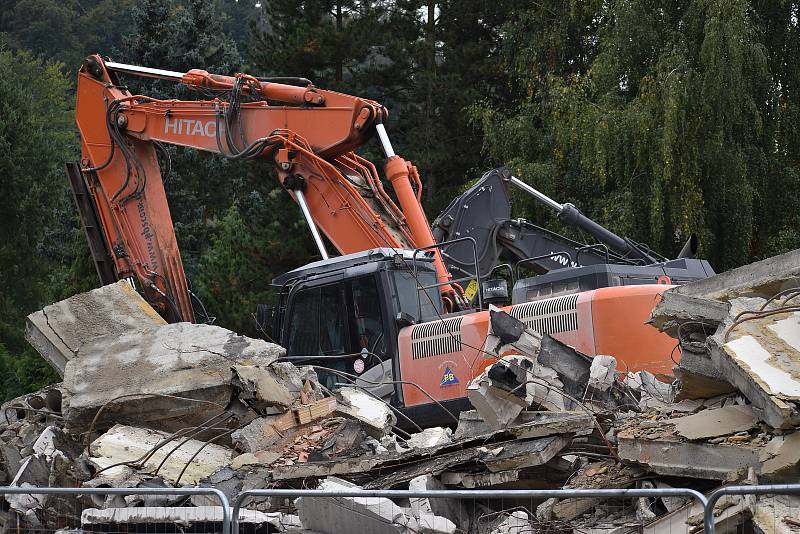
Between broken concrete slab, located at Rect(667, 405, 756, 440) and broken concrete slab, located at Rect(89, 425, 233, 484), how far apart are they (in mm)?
4122

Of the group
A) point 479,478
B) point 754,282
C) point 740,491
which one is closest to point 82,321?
point 479,478

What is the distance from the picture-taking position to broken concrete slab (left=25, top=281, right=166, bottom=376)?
1260 cm

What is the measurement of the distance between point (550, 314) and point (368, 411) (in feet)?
6.84

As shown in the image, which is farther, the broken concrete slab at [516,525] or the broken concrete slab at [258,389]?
the broken concrete slab at [258,389]

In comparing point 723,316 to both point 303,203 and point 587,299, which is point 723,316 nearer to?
point 587,299

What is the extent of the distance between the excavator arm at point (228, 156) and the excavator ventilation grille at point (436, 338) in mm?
1483

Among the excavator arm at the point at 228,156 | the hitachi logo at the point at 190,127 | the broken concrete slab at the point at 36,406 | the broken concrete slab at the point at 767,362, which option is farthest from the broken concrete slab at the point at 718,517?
the hitachi logo at the point at 190,127

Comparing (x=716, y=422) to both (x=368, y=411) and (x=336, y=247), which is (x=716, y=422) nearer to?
(x=368, y=411)

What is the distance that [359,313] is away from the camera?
11.8m

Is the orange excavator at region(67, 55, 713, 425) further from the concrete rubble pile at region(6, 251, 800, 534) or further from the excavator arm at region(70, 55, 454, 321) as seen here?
the concrete rubble pile at region(6, 251, 800, 534)

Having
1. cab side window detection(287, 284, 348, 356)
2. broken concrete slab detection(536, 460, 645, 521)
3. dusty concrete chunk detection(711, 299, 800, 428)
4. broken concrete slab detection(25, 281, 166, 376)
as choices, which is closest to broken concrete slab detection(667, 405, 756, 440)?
dusty concrete chunk detection(711, 299, 800, 428)

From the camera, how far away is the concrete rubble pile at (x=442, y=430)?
6910mm

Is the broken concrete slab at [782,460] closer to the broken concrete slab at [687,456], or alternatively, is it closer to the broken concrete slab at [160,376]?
the broken concrete slab at [687,456]

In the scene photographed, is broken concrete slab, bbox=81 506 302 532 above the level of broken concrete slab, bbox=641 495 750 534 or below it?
below
